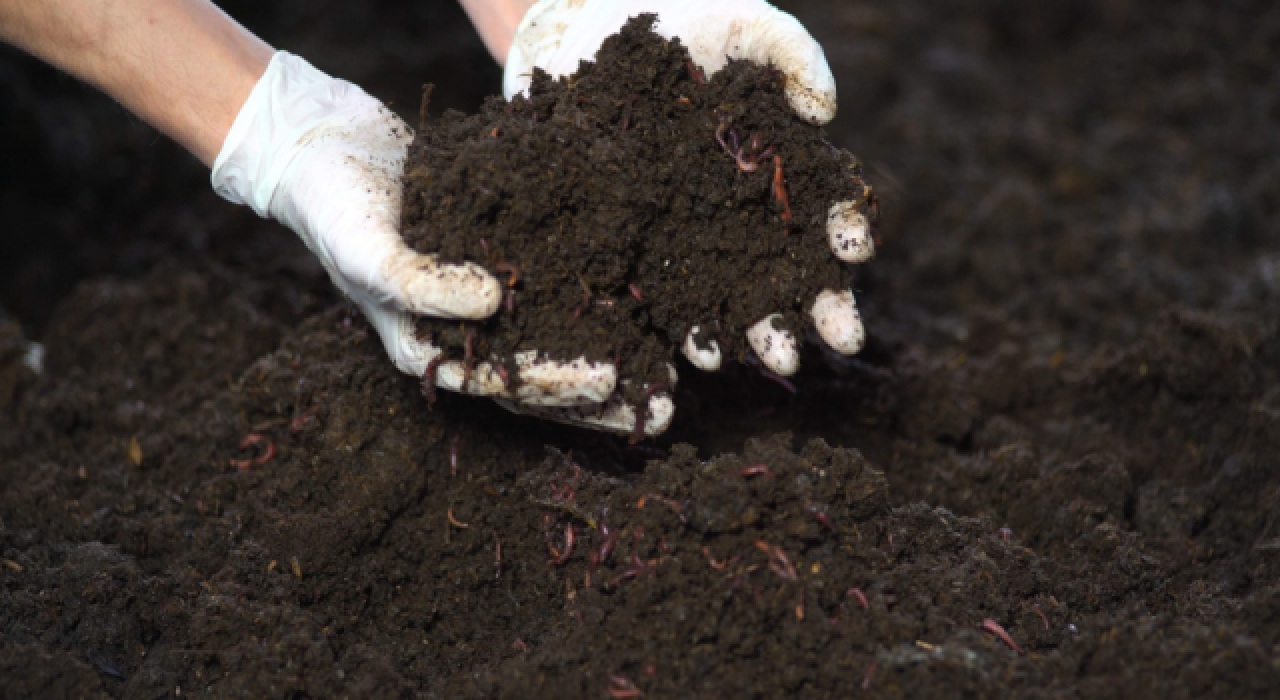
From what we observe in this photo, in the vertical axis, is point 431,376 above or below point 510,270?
below

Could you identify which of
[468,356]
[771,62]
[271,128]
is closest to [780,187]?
[771,62]

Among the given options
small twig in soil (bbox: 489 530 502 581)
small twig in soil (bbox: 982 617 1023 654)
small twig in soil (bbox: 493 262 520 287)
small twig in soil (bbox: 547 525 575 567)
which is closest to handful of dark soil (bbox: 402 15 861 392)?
small twig in soil (bbox: 493 262 520 287)

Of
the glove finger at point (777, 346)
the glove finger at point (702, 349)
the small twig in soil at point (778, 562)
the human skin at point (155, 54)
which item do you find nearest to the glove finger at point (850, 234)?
the glove finger at point (777, 346)

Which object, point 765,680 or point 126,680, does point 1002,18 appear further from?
point 126,680

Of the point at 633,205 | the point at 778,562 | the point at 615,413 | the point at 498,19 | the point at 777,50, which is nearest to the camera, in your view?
the point at 778,562

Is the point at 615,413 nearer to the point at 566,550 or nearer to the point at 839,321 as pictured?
the point at 566,550

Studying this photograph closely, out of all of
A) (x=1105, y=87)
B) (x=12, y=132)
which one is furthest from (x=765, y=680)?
(x=1105, y=87)

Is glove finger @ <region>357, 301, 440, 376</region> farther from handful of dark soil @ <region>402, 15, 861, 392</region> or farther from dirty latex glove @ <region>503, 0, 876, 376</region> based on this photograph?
dirty latex glove @ <region>503, 0, 876, 376</region>
